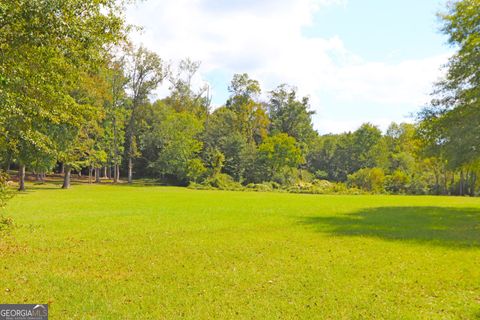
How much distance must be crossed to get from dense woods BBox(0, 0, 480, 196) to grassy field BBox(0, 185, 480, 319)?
3.46 m

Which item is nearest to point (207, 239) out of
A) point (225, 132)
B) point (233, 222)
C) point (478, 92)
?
point (233, 222)

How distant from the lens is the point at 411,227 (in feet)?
54.4

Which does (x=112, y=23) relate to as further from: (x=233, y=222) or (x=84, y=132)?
(x=84, y=132)

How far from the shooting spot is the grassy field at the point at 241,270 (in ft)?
21.8

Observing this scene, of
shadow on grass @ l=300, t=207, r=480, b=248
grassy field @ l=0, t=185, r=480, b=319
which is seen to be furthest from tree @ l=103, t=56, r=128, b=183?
shadow on grass @ l=300, t=207, r=480, b=248

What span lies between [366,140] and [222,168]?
110 feet

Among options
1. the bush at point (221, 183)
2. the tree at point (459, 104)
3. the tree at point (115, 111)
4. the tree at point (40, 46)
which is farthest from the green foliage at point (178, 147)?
the tree at point (40, 46)

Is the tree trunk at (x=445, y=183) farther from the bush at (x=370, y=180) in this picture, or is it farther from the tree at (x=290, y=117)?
the tree at (x=290, y=117)

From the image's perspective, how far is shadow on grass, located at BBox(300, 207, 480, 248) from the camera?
45.0 ft

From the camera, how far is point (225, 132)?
219ft

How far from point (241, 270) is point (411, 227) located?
10828 millimetres

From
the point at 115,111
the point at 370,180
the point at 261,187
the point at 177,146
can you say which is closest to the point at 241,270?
the point at 261,187

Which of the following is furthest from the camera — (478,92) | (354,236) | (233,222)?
(478,92)

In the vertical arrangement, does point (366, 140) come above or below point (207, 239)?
above
